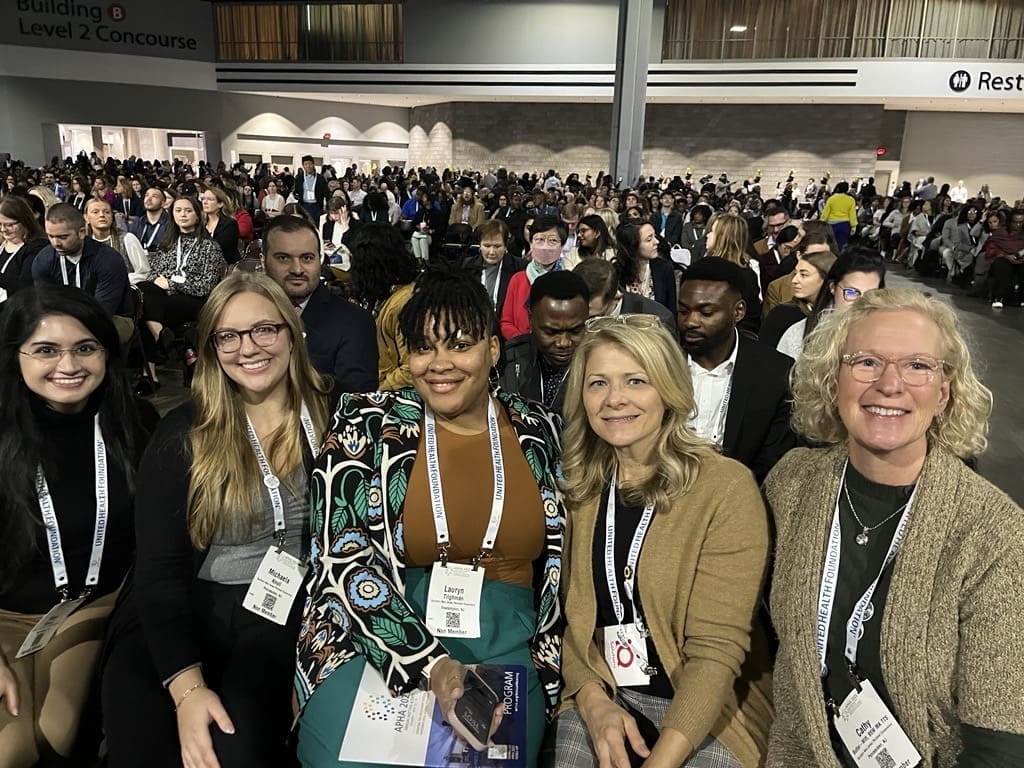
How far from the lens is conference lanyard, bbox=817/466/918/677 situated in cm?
156

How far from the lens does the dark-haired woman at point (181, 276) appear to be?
6.02 m

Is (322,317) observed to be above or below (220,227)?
below

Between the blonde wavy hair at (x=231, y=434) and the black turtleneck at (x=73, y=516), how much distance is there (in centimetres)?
41

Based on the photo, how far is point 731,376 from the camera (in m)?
2.65

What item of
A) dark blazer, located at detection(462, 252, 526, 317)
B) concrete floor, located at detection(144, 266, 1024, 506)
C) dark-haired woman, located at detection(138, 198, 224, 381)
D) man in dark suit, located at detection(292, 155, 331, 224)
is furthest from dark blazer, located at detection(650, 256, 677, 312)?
man in dark suit, located at detection(292, 155, 331, 224)

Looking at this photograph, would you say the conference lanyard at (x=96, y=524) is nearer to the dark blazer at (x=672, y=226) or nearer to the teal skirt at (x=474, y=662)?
the teal skirt at (x=474, y=662)

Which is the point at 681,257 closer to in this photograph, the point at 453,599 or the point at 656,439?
the point at 656,439

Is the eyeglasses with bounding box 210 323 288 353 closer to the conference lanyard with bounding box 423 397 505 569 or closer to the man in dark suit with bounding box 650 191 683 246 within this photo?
the conference lanyard with bounding box 423 397 505 569

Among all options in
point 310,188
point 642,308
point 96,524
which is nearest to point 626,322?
point 96,524

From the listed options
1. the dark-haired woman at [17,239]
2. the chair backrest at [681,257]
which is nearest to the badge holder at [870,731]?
the dark-haired woman at [17,239]

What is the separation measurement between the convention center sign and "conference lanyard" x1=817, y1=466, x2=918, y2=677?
26.9m

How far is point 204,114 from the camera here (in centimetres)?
2528

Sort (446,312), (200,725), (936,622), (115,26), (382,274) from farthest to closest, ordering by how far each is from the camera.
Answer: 1. (115,26)
2. (382,274)
3. (446,312)
4. (200,725)
5. (936,622)

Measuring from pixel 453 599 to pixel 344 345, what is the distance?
61.2 inches
